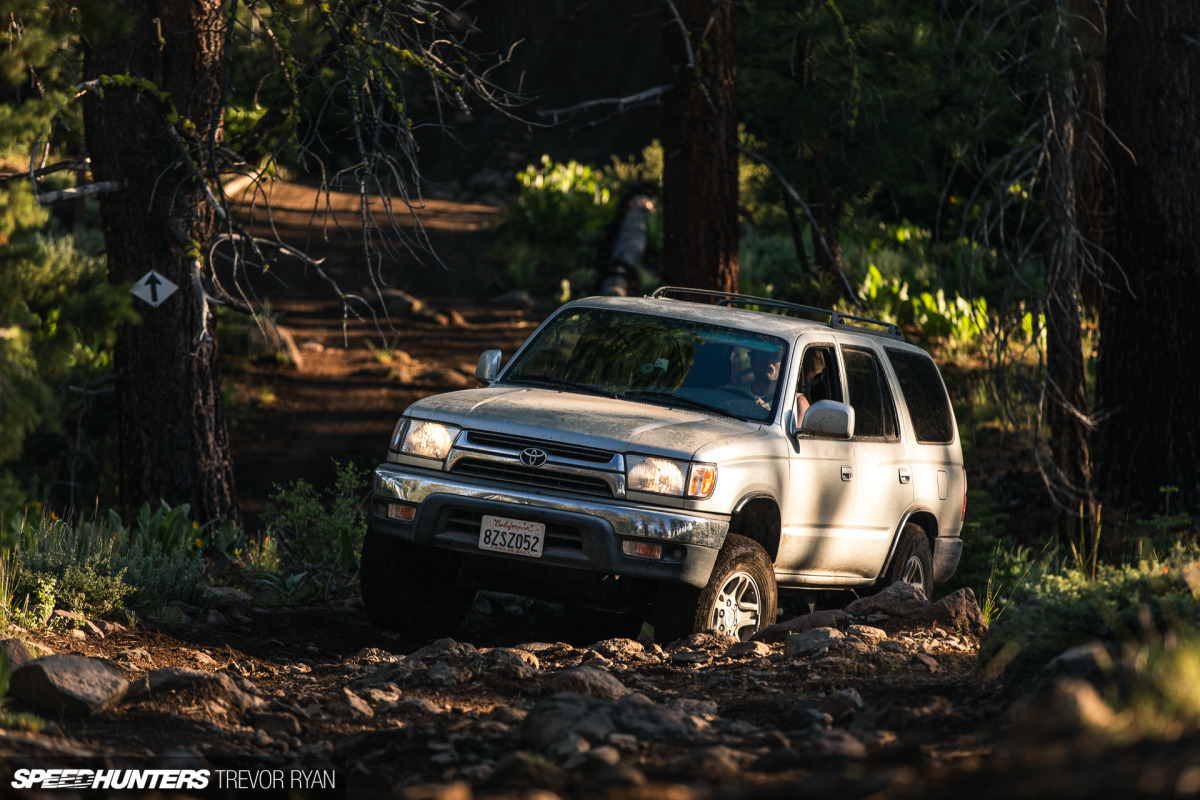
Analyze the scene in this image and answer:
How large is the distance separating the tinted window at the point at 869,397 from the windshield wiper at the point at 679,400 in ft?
3.62

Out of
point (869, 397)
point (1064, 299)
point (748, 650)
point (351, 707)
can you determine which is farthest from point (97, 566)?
point (1064, 299)

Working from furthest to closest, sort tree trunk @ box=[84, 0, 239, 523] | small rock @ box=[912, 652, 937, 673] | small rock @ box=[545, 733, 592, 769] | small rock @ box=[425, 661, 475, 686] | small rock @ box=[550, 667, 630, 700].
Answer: tree trunk @ box=[84, 0, 239, 523]
small rock @ box=[912, 652, 937, 673]
small rock @ box=[425, 661, 475, 686]
small rock @ box=[550, 667, 630, 700]
small rock @ box=[545, 733, 592, 769]

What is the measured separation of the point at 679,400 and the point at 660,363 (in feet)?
1.12

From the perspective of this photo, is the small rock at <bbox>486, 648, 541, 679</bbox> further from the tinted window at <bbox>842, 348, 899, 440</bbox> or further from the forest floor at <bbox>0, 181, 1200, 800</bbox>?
the tinted window at <bbox>842, 348, 899, 440</bbox>

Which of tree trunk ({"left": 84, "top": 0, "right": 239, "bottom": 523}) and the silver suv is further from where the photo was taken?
tree trunk ({"left": 84, "top": 0, "right": 239, "bottom": 523})

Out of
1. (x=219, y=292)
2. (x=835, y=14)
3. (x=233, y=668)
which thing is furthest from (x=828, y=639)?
(x=835, y=14)

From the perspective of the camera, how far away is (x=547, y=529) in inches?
238

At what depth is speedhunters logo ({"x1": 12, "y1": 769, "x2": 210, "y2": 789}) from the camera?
3506 mm

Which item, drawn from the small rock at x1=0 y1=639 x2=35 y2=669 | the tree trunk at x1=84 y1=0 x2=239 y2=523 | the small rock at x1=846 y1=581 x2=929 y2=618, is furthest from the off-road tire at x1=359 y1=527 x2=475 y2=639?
the tree trunk at x1=84 y1=0 x2=239 y2=523

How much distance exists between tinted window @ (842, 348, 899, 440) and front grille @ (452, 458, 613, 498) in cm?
210

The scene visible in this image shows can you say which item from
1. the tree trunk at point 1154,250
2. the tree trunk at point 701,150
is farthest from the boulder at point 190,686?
the tree trunk at point 1154,250

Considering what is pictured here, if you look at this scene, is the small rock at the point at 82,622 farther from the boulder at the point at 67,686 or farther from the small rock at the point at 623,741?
the small rock at the point at 623,741

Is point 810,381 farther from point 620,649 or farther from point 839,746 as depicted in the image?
point 839,746

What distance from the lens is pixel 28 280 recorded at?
436cm
